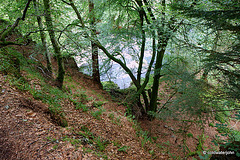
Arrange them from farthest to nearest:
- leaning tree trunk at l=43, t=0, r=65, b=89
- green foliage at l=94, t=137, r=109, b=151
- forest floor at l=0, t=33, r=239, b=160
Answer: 1. leaning tree trunk at l=43, t=0, r=65, b=89
2. green foliage at l=94, t=137, r=109, b=151
3. forest floor at l=0, t=33, r=239, b=160

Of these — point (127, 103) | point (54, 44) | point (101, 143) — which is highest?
point (54, 44)

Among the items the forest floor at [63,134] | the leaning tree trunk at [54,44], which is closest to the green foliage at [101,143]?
the forest floor at [63,134]

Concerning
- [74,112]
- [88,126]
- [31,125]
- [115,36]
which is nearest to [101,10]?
[115,36]

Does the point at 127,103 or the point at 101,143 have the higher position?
the point at 127,103

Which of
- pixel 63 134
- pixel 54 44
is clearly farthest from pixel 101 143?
pixel 54 44

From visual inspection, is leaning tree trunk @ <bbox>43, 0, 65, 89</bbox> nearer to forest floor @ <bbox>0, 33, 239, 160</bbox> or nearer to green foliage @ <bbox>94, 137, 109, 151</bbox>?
forest floor @ <bbox>0, 33, 239, 160</bbox>

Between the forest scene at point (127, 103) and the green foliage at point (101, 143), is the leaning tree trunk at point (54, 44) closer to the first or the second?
the forest scene at point (127, 103)

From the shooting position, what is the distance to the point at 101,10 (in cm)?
599

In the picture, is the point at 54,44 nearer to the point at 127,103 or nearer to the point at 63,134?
the point at 63,134

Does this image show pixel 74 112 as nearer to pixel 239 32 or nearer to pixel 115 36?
pixel 115 36

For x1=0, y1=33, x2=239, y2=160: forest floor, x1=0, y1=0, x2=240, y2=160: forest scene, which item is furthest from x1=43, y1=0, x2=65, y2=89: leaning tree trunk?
x1=0, y1=33, x2=239, y2=160: forest floor

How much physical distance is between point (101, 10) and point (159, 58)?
10.8ft

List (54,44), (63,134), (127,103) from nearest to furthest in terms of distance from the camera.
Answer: (63,134) → (54,44) → (127,103)

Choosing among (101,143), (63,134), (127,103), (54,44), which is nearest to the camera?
(63,134)
